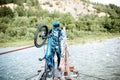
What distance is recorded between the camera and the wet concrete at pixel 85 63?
481 inches

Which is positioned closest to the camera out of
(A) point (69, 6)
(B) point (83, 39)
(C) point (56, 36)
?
(C) point (56, 36)

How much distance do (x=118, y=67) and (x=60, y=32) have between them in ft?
36.3

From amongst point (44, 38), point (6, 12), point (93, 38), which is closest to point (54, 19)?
point (6, 12)

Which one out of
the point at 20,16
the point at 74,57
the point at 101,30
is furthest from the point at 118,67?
the point at 20,16

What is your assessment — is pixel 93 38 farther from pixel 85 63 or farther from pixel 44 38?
pixel 44 38

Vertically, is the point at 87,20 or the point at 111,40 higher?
the point at 87,20

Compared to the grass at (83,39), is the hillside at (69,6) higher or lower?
higher

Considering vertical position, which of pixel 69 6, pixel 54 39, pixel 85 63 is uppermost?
pixel 69 6

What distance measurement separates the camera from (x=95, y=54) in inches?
658

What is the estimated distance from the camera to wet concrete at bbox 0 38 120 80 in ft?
40.1

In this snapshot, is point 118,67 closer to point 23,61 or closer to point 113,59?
point 113,59

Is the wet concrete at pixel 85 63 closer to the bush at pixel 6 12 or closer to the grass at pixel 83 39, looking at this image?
the grass at pixel 83 39

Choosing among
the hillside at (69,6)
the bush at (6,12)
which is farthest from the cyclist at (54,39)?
the hillside at (69,6)

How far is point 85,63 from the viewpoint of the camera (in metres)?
13.9
